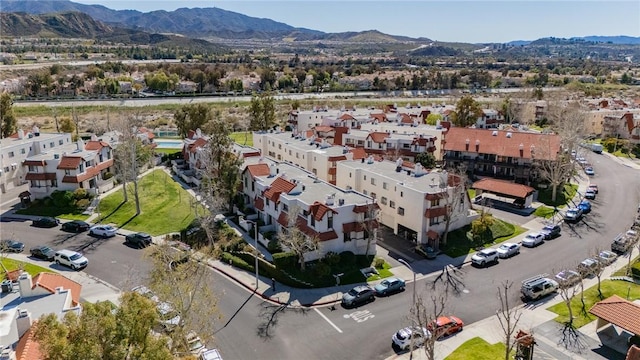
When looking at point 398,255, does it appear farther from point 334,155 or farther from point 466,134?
point 466,134

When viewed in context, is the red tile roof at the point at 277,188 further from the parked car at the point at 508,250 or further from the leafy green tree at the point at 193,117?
the leafy green tree at the point at 193,117

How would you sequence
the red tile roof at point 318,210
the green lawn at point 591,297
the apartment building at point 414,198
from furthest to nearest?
the apartment building at point 414,198, the red tile roof at point 318,210, the green lawn at point 591,297

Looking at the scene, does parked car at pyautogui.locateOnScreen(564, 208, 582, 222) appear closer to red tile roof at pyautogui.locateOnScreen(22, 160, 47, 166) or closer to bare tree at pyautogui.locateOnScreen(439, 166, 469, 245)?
bare tree at pyautogui.locateOnScreen(439, 166, 469, 245)

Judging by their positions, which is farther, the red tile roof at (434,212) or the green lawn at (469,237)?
the green lawn at (469,237)

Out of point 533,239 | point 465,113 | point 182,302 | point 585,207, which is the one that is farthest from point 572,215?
point 182,302

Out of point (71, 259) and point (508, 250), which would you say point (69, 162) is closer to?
point (71, 259)

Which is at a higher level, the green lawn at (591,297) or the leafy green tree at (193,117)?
the leafy green tree at (193,117)

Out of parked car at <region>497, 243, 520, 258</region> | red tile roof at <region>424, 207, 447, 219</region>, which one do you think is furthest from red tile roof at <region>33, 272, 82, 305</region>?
parked car at <region>497, 243, 520, 258</region>

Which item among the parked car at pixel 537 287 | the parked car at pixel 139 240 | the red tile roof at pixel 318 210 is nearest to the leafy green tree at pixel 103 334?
the red tile roof at pixel 318 210
